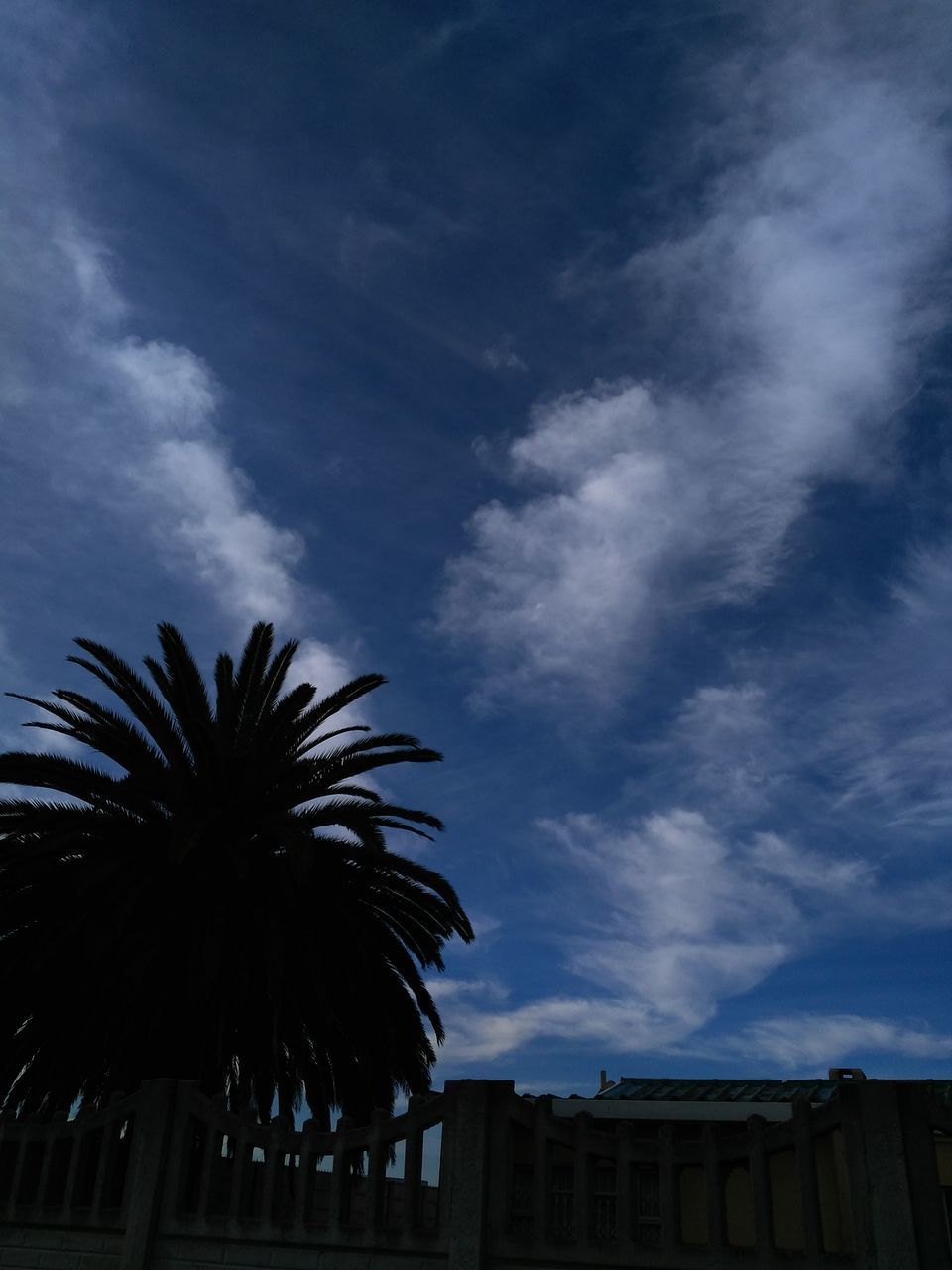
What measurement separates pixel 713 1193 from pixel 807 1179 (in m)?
0.84

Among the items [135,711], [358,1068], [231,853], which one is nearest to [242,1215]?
[231,853]

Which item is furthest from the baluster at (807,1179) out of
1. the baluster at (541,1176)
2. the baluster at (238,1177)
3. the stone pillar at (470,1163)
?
the baluster at (238,1177)

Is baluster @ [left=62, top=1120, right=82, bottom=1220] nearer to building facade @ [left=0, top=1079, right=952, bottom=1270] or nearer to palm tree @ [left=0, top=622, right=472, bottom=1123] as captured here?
building facade @ [left=0, top=1079, right=952, bottom=1270]

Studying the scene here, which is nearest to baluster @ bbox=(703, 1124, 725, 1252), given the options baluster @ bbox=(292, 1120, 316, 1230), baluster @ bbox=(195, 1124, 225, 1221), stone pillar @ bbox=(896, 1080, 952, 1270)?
stone pillar @ bbox=(896, 1080, 952, 1270)

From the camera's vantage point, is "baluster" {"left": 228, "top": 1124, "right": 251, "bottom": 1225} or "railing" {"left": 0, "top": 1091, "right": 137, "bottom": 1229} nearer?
"baluster" {"left": 228, "top": 1124, "right": 251, "bottom": 1225}

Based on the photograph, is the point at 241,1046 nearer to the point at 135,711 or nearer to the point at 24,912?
the point at 24,912

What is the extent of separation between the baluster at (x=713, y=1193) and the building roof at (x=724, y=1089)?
47.5 ft

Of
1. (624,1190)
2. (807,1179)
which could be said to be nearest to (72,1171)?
(624,1190)

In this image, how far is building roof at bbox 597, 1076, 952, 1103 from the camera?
23391mm

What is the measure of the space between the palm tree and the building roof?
7141 millimetres

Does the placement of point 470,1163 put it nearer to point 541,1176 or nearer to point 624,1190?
point 541,1176

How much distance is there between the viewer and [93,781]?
18203 mm

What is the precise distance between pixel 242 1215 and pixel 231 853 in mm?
7075

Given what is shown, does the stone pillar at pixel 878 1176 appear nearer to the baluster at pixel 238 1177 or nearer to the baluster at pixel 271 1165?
the baluster at pixel 271 1165
